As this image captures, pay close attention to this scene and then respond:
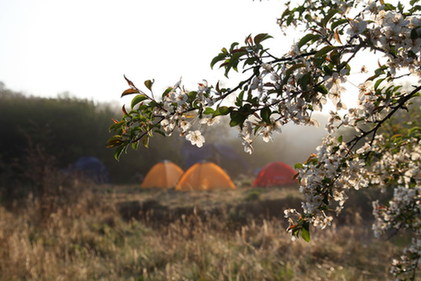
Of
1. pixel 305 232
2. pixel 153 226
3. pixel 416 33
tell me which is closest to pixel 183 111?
pixel 305 232

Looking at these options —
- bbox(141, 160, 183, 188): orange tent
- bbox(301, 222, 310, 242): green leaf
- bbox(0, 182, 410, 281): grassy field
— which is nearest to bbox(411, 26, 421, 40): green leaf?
bbox(301, 222, 310, 242): green leaf

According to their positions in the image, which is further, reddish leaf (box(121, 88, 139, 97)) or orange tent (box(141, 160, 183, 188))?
orange tent (box(141, 160, 183, 188))

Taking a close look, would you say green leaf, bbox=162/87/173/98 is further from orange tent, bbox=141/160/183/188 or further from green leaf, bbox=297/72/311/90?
orange tent, bbox=141/160/183/188

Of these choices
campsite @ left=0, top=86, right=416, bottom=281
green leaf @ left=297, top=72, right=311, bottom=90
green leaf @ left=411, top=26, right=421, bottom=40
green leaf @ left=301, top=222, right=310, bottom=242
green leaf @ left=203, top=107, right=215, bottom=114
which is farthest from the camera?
campsite @ left=0, top=86, right=416, bottom=281

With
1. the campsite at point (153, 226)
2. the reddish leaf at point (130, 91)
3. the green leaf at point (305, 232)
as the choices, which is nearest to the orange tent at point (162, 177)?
the campsite at point (153, 226)

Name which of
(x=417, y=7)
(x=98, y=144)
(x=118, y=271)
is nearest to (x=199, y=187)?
(x=98, y=144)

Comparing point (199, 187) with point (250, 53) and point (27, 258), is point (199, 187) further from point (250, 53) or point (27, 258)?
point (250, 53)

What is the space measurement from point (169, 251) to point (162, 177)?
33.2ft

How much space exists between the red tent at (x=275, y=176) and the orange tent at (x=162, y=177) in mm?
3306

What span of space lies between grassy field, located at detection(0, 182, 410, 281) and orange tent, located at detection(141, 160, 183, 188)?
20.3 ft

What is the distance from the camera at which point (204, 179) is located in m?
14.3

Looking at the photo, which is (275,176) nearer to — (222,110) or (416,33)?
(222,110)

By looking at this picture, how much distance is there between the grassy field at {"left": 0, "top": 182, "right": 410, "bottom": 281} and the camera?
4.65 m

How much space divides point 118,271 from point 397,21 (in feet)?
15.5
